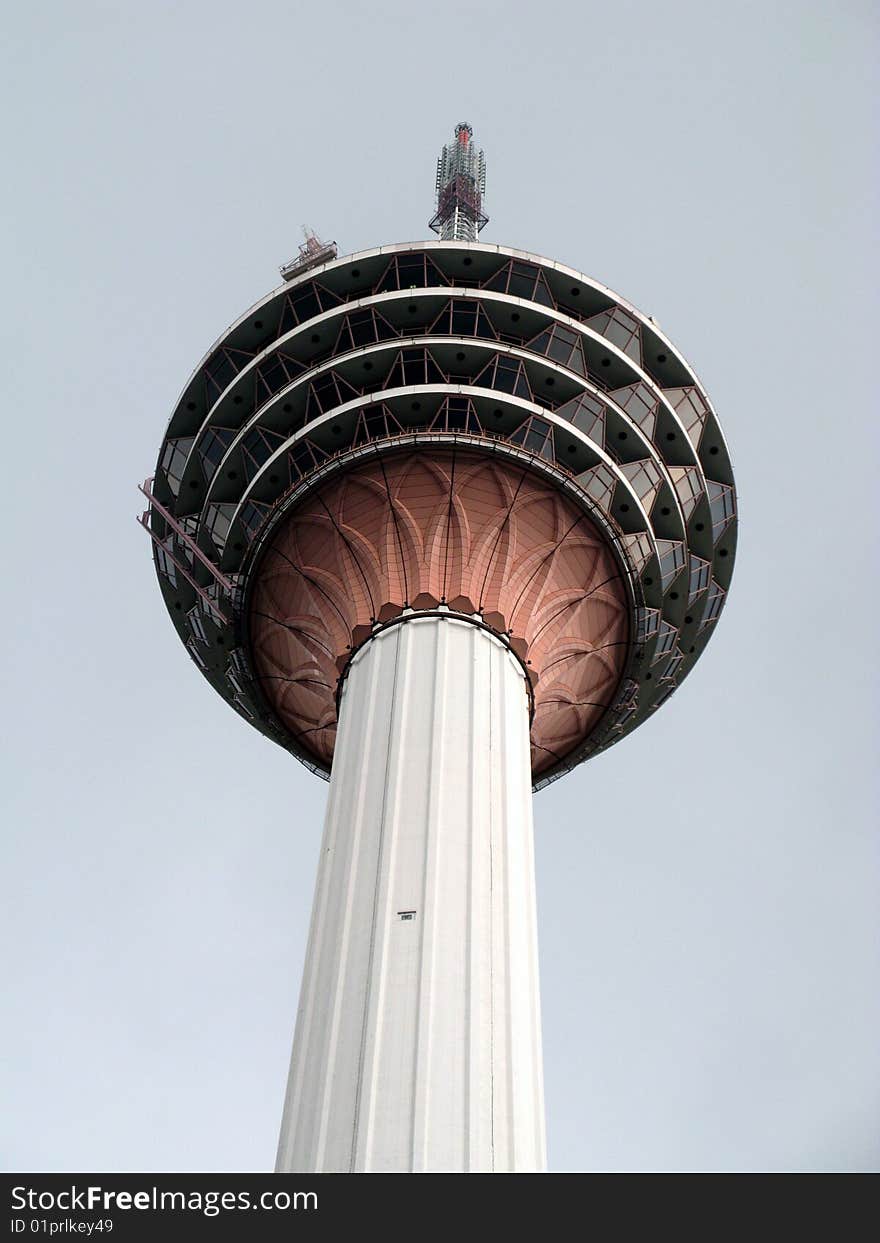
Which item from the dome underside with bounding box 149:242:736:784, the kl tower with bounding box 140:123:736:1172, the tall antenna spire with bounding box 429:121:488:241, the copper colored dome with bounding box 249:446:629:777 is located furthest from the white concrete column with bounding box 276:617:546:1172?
the tall antenna spire with bounding box 429:121:488:241

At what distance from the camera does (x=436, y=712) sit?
100ft

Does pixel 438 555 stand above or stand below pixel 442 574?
above

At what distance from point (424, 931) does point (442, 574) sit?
10.6 metres

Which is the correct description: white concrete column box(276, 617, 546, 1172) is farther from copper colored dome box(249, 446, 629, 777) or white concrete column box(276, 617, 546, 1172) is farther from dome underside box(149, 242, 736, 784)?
dome underside box(149, 242, 736, 784)

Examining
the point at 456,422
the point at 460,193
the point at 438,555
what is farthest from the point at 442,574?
the point at 460,193

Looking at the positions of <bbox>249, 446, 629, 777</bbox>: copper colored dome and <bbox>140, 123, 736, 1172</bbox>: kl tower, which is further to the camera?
<bbox>249, 446, 629, 777</bbox>: copper colored dome

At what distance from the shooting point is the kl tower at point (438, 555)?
92.2 feet

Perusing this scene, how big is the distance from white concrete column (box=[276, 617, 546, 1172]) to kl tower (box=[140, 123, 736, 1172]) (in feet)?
0.27

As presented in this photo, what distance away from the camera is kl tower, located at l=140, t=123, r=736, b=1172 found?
28.1m

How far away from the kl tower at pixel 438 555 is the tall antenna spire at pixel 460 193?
13145 millimetres

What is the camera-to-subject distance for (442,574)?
33688mm

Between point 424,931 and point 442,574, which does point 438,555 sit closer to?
point 442,574
